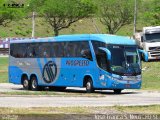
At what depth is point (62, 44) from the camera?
115ft

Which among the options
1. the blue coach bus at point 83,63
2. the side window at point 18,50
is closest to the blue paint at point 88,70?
the blue coach bus at point 83,63

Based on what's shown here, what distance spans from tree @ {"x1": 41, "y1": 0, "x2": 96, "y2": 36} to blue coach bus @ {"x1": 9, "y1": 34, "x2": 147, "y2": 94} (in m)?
47.1

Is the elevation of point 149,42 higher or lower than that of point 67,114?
higher

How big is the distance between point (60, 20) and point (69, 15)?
1714mm

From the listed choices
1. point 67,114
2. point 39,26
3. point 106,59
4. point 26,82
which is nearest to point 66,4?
point 39,26

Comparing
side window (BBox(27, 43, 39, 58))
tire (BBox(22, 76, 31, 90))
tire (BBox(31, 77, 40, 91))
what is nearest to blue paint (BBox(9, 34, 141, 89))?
side window (BBox(27, 43, 39, 58))

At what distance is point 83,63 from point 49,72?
3.58 m

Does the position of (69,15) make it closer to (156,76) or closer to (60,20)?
(60,20)

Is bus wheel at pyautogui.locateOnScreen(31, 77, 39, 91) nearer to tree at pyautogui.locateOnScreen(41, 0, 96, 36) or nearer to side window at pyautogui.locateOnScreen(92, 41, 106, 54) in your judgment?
side window at pyautogui.locateOnScreen(92, 41, 106, 54)

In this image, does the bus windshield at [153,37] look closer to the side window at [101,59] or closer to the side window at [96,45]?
the side window at [96,45]

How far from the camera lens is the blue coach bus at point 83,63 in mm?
32594

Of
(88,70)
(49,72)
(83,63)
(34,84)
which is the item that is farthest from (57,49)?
(34,84)

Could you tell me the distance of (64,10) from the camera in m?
86.8

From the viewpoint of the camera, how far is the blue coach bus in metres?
32.6
